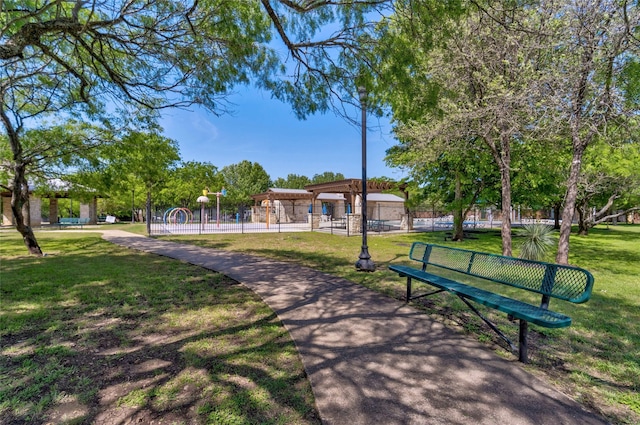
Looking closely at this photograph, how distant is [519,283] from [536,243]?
5.67m

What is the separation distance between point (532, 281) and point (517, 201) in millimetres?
15888

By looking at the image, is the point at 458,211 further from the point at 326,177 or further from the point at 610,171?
the point at 326,177

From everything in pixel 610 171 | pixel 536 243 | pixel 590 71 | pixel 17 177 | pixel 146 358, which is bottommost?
pixel 146 358

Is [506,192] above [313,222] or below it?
above

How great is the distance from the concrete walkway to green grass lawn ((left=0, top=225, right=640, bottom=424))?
0.20 metres

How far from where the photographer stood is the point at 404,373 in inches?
104

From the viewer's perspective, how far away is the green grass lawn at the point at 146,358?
2.18 metres

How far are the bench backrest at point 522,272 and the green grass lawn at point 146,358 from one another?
269 centimetres

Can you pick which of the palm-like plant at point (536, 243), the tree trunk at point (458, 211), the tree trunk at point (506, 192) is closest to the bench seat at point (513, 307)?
the tree trunk at point (506, 192)

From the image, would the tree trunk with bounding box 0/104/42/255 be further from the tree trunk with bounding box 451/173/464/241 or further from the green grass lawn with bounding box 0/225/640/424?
the tree trunk with bounding box 451/173/464/241

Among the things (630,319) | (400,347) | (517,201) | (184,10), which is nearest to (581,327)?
(630,319)

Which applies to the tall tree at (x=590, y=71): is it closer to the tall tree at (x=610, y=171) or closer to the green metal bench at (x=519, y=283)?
the tall tree at (x=610, y=171)

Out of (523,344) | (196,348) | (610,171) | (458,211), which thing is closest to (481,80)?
(523,344)

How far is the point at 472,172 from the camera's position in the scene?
1359 cm
